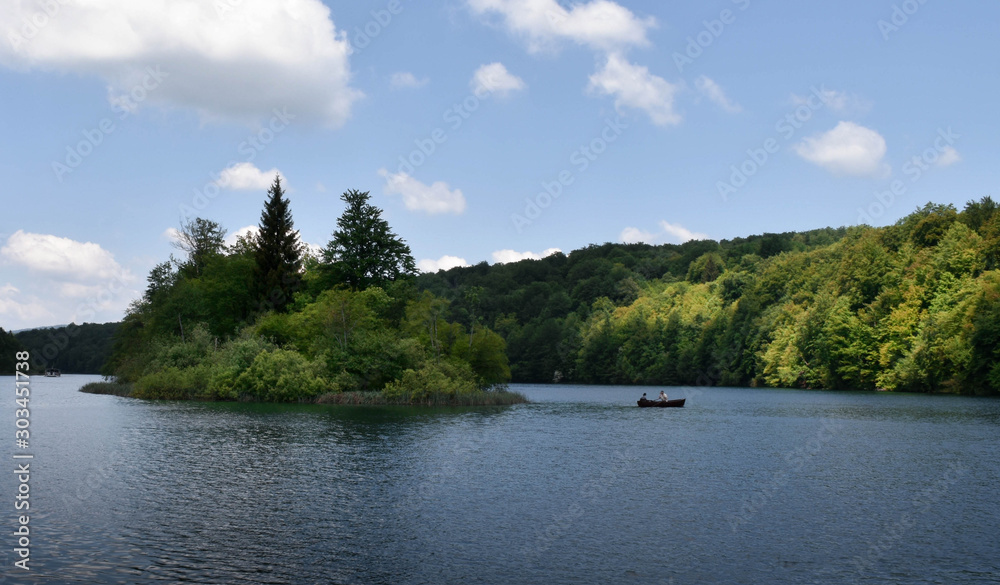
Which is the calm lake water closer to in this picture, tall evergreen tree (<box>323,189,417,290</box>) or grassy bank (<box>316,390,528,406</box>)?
grassy bank (<box>316,390,528,406</box>)

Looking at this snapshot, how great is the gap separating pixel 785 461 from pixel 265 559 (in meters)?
23.6

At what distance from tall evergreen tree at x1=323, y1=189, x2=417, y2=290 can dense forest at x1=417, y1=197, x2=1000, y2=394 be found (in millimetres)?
9280

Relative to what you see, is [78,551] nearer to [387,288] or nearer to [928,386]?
[387,288]

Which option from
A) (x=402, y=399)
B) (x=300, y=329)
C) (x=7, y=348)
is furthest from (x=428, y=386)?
(x=7, y=348)

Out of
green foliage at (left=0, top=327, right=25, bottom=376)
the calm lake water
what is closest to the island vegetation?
the calm lake water

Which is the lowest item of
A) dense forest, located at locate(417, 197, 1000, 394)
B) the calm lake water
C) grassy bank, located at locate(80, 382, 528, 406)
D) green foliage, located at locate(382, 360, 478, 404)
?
the calm lake water

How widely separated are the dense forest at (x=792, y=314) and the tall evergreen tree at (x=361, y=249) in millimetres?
9280

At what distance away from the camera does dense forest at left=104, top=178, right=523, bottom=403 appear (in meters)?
63.9

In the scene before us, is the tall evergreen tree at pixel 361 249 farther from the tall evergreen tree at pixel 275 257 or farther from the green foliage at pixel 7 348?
the green foliage at pixel 7 348

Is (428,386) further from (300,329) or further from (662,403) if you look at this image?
(662,403)

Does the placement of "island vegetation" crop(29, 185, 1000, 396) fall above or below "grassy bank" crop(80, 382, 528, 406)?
above

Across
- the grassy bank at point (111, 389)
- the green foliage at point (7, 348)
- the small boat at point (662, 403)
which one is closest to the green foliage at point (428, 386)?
the small boat at point (662, 403)

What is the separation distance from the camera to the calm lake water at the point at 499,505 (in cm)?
1623

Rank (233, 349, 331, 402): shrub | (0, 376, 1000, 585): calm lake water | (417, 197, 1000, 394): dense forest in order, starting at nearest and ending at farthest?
(0, 376, 1000, 585): calm lake water, (233, 349, 331, 402): shrub, (417, 197, 1000, 394): dense forest
